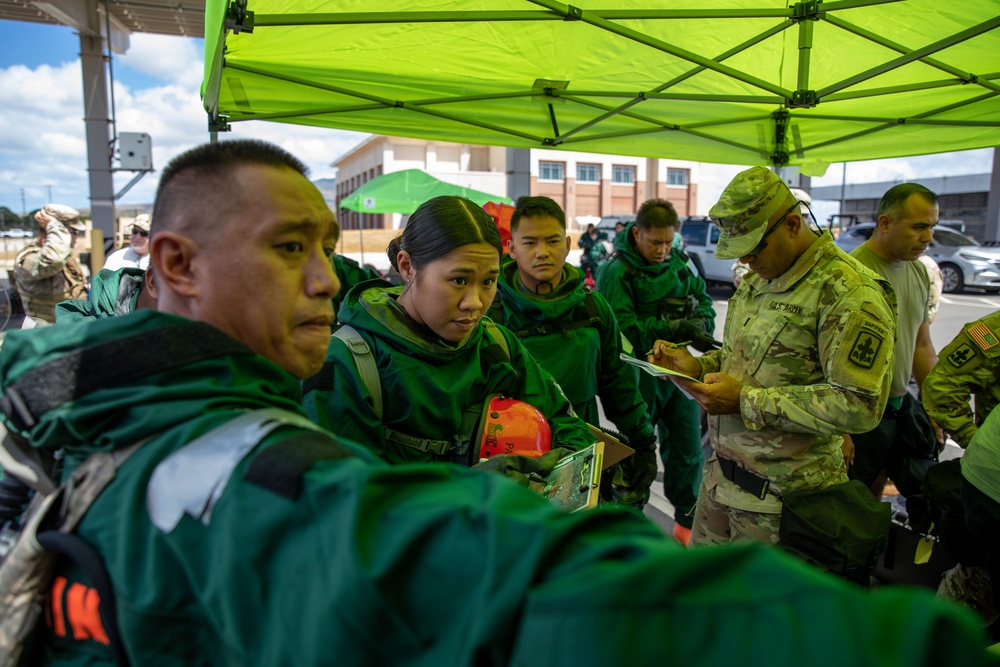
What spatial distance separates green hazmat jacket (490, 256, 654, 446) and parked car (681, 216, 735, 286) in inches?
563

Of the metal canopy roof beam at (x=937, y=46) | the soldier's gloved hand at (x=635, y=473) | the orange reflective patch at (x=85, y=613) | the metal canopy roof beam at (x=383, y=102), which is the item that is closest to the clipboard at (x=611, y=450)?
the soldier's gloved hand at (x=635, y=473)

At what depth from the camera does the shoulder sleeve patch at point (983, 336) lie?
2.83 meters

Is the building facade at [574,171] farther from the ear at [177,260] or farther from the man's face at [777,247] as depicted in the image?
the ear at [177,260]

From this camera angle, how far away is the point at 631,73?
12.9ft

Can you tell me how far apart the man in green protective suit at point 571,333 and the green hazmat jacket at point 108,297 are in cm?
159

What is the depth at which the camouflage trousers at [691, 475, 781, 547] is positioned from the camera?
2.61m

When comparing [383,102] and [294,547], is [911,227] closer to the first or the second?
[383,102]

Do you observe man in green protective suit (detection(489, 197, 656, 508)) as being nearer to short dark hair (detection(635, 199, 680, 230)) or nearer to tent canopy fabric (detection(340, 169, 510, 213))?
short dark hair (detection(635, 199, 680, 230))

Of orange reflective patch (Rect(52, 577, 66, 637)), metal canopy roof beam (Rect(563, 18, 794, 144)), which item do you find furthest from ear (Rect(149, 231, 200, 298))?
metal canopy roof beam (Rect(563, 18, 794, 144))

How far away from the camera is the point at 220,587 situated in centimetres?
67

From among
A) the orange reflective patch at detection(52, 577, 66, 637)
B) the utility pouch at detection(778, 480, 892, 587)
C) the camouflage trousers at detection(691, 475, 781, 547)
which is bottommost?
the camouflage trousers at detection(691, 475, 781, 547)

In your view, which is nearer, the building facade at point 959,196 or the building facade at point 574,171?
the building facade at point 959,196

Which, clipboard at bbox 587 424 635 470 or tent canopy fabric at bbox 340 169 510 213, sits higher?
tent canopy fabric at bbox 340 169 510 213

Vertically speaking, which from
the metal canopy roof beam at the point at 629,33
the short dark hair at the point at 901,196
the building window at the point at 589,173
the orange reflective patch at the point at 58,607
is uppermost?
the building window at the point at 589,173
